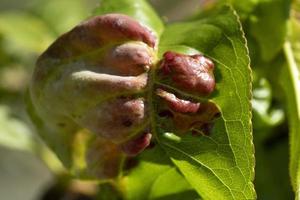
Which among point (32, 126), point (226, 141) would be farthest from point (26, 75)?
point (226, 141)

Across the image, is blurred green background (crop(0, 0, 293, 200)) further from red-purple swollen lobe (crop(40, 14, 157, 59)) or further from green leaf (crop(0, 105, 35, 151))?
red-purple swollen lobe (crop(40, 14, 157, 59))

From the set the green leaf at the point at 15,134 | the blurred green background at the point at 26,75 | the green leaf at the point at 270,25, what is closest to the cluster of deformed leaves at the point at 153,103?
the green leaf at the point at 270,25

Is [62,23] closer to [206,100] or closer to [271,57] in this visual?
[271,57]

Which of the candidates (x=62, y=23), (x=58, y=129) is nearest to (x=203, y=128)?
(x=58, y=129)

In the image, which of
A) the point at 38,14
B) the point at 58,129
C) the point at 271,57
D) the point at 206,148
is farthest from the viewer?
the point at 38,14

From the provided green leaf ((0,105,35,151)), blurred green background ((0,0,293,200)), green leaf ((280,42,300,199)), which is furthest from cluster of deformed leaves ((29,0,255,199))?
green leaf ((0,105,35,151))

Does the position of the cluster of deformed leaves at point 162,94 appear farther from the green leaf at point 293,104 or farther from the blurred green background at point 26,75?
the blurred green background at point 26,75
